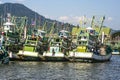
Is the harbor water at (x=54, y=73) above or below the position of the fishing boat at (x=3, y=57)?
below

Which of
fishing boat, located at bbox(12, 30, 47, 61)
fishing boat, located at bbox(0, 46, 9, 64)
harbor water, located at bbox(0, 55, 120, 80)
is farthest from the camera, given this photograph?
fishing boat, located at bbox(12, 30, 47, 61)

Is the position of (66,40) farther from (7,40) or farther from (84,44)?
(7,40)

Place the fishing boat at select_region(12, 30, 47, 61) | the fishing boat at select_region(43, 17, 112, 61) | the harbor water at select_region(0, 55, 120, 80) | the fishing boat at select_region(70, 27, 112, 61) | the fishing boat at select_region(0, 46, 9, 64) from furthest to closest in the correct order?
the fishing boat at select_region(43, 17, 112, 61), the fishing boat at select_region(70, 27, 112, 61), the fishing boat at select_region(12, 30, 47, 61), the fishing boat at select_region(0, 46, 9, 64), the harbor water at select_region(0, 55, 120, 80)

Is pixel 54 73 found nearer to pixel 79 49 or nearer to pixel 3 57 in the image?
pixel 3 57

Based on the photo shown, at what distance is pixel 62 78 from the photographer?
63.8 meters

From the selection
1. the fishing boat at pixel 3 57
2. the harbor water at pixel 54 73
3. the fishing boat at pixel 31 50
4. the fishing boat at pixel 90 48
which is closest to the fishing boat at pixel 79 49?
the fishing boat at pixel 90 48

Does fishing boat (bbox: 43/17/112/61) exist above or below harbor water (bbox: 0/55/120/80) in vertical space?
above

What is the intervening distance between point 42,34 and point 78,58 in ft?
63.8

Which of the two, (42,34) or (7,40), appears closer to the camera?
(7,40)

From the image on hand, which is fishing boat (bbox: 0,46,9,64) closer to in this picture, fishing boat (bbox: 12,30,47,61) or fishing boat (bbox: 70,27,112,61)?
fishing boat (bbox: 12,30,47,61)

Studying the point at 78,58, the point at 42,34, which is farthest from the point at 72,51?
the point at 42,34

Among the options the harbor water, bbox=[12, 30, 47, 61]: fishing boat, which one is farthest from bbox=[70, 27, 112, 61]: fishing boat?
bbox=[12, 30, 47, 61]: fishing boat

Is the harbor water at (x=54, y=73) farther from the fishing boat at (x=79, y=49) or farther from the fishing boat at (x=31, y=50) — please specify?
the fishing boat at (x=31, y=50)

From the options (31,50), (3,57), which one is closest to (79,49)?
(31,50)
